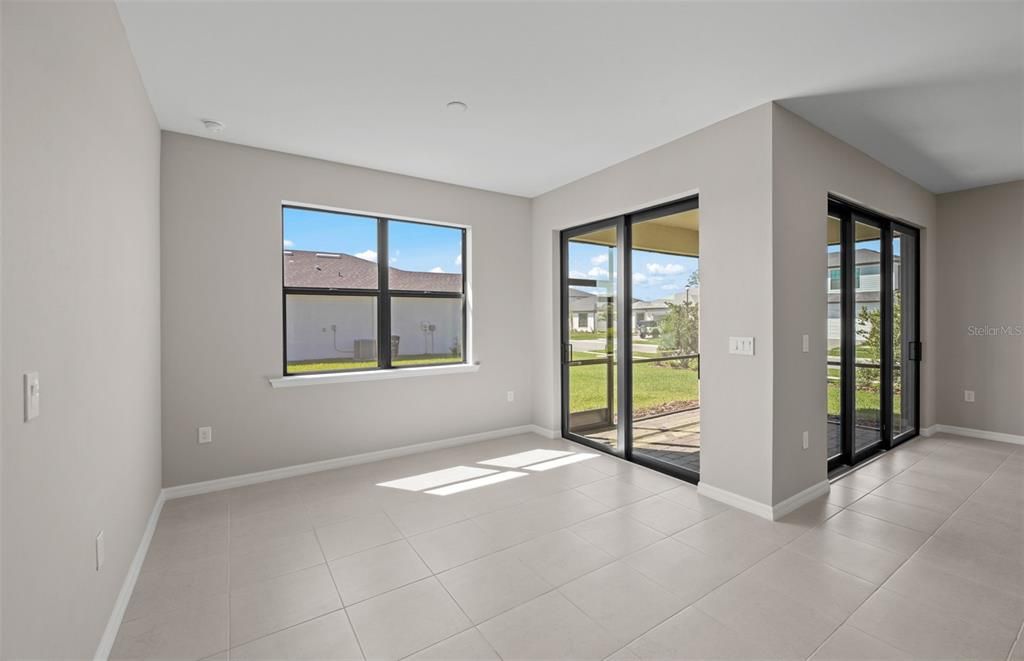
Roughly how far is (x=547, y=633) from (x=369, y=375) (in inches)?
110

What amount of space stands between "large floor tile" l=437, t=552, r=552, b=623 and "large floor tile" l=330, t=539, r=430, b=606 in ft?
0.62

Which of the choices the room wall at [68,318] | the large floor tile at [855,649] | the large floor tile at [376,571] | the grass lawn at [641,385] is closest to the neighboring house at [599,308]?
the grass lawn at [641,385]

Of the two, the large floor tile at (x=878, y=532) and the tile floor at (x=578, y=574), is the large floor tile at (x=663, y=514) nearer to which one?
the tile floor at (x=578, y=574)

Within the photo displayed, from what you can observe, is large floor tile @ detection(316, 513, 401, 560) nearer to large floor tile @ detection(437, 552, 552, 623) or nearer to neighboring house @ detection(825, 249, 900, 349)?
large floor tile @ detection(437, 552, 552, 623)

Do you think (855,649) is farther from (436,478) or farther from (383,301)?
(383,301)

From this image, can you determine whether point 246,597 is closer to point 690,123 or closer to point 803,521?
point 803,521

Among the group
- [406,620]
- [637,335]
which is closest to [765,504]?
[637,335]

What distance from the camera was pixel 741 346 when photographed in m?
3.13

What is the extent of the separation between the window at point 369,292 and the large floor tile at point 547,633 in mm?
2830

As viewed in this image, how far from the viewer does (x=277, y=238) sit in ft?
12.2

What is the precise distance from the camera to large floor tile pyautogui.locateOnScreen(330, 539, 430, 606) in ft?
7.28

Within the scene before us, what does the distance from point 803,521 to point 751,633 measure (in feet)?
4.44

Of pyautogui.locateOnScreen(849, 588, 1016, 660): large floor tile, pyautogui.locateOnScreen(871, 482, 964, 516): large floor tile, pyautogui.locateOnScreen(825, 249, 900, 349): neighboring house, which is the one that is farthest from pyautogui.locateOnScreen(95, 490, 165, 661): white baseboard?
pyautogui.locateOnScreen(825, 249, 900, 349): neighboring house

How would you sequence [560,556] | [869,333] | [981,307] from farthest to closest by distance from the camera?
[981,307], [869,333], [560,556]
